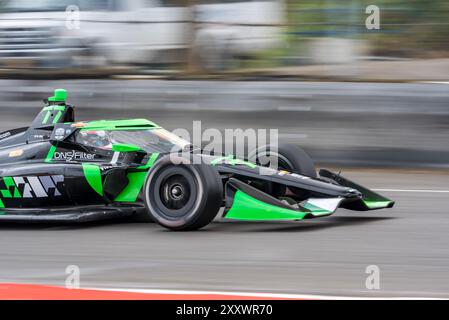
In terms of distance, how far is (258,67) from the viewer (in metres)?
10.8

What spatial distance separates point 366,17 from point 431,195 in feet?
10.5

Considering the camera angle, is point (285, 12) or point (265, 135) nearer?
point (265, 135)

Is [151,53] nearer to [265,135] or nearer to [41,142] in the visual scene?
[265,135]

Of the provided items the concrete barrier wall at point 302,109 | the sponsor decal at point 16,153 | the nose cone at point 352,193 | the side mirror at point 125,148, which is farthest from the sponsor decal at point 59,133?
the concrete barrier wall at point 302,109

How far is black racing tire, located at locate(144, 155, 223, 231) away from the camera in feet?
21.1

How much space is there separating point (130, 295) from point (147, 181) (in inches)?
76.8

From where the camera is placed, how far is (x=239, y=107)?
10445mm

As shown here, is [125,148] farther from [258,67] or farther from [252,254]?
[258,67]

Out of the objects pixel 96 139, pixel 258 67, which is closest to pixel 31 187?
pixel 96 139

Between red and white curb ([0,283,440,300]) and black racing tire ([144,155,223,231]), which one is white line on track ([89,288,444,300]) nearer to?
red and white curb ([0,283,440,300])

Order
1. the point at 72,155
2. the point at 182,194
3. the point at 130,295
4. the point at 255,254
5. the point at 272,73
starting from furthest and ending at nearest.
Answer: the point at 272,73
the point at 72,155
the point at 182,194
the point at 255,254
the point at 130,295

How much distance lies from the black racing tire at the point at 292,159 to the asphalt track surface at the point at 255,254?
0.46 metres

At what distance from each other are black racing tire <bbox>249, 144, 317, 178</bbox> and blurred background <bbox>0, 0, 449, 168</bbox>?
8.58ft
